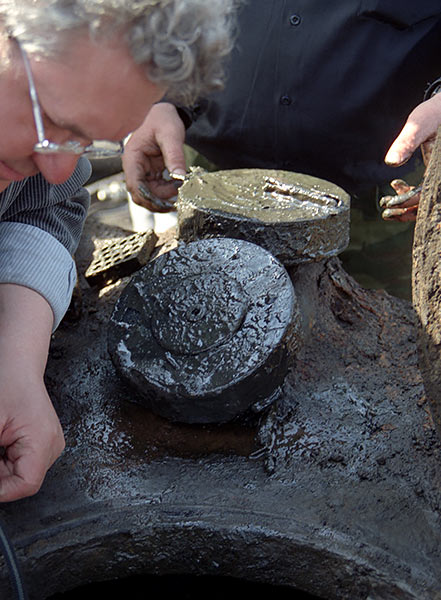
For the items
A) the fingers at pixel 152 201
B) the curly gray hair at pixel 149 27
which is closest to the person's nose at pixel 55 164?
the curly gray hair at pixel 149 27

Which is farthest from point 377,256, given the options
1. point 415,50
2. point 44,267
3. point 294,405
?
point 44,267

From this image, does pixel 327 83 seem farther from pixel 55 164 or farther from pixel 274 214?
pixel 55 164

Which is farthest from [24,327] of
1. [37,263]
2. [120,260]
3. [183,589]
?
[183,589]

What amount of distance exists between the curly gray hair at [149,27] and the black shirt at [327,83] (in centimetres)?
114

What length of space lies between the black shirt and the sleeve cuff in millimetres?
961

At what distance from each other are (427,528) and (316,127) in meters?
1.34

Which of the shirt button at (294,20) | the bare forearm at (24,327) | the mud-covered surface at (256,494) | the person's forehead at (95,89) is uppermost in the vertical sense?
the person's forehead at (95,89)

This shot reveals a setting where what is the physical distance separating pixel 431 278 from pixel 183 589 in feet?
3.26

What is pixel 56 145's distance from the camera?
2.88 feet

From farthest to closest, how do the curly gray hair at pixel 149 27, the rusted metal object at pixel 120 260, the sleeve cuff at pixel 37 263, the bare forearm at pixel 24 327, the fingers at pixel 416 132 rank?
the rusted metal object at pixel 120 260
the fingers at pixel 416 132
the sleeve cuff at pixel 37 263
the bare forearm at pixel 24 327
the curly gray hair at pixel 149 27

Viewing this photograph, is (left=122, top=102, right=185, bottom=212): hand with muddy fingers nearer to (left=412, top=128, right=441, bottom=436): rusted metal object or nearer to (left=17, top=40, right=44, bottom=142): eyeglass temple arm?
(left=412, top=128, right=441, bottom=436): rusted metal object

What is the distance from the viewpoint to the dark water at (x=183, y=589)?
4.77 ft

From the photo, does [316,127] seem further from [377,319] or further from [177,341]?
[177,341]

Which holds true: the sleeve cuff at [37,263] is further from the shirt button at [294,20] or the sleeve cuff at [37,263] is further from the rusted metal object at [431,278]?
the shirt button at [294,20]
